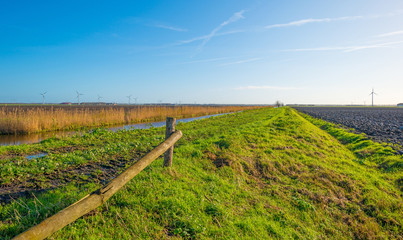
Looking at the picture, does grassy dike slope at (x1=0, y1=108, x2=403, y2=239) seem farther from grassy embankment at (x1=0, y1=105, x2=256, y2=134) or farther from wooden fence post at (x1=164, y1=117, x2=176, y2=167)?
grassy embankment at (x1=0, y1=105, x2=256, y2=134)

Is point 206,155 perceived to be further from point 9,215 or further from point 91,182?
point 9,215

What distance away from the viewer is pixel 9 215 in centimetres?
429

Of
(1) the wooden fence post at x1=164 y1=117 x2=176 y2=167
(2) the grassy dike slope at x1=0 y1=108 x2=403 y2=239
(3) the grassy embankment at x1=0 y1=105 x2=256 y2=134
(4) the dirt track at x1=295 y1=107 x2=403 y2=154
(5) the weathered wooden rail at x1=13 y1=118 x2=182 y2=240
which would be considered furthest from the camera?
(3) the grassy embankment at x1=0 y1=105 x2=256 y2=134

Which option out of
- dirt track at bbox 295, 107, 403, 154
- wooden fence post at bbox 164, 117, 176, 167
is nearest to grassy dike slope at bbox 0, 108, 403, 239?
wooden fence post at bbox 164, 117, 176, 167

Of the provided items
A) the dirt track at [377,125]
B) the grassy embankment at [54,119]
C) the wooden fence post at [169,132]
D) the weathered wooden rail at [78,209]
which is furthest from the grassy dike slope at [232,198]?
the grassy embankment at [54,119]

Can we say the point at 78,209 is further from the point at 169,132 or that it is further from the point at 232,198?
the point at 232,198

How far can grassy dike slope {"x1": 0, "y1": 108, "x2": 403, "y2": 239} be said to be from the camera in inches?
171

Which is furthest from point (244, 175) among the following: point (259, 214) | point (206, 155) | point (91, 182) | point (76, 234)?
point (76, 234)

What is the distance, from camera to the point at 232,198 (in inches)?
241

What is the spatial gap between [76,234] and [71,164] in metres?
4.77

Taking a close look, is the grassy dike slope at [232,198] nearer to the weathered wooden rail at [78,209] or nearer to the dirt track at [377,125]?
the weathered wooden rail at [78,209]

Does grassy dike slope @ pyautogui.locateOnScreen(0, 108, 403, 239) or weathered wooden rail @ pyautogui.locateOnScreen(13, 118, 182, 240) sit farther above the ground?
weathered wooden rail @ pyautogui.locateOnScreen(13, 118, 182, 240)

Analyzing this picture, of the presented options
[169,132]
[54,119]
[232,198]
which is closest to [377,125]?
[232,198]

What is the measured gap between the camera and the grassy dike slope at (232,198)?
4.35 meters
